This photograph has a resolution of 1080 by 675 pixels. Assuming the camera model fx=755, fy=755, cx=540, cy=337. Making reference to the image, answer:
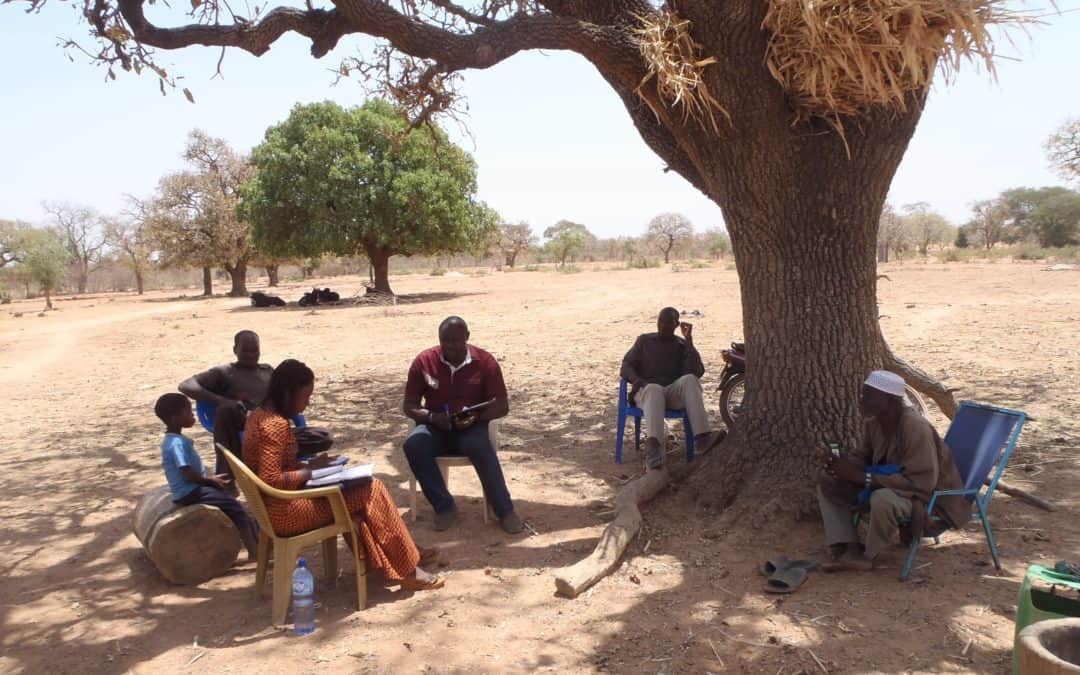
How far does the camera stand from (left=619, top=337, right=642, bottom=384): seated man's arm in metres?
6.31

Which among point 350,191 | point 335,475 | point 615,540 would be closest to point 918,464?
point 615,540

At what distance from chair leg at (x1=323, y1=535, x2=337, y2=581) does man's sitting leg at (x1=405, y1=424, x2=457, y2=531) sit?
0.89 meters

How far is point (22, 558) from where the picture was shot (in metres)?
4.85

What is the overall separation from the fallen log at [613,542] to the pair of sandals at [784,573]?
0.79 m

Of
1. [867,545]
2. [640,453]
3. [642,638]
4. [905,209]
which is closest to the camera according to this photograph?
[642,638]

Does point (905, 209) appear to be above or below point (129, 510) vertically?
above

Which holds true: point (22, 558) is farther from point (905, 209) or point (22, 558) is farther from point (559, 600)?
point (905, 209)

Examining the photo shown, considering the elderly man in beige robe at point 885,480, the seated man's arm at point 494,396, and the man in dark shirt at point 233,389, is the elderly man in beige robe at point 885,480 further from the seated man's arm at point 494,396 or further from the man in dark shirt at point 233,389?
the man in dark shirt at point 233,389

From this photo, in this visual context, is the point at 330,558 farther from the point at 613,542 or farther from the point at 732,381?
the point at 732,381

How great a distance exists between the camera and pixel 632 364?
647 cm

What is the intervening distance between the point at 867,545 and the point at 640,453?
2.76 metres

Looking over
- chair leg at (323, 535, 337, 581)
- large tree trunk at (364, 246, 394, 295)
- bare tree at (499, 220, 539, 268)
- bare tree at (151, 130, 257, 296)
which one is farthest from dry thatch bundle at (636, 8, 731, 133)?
bare tree at (499, 220, 539, 268)

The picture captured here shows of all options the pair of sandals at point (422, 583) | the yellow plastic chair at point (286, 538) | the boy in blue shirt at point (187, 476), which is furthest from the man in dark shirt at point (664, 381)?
the boy in blue shirt at point (187, 476)

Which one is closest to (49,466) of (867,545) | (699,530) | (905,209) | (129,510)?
(129,510)
